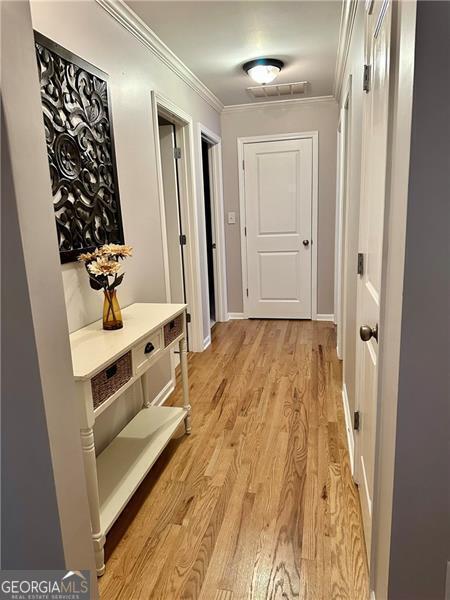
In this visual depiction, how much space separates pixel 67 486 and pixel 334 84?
13.0 feet

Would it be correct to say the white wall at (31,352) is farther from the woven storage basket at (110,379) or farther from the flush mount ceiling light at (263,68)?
the flush mount ceiling light at (263,68)

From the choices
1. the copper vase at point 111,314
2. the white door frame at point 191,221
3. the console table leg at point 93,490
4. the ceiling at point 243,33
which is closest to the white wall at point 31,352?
the console table leg at point 93,490

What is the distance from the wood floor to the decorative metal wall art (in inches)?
48.4

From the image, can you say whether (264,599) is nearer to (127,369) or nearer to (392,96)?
(127,369)

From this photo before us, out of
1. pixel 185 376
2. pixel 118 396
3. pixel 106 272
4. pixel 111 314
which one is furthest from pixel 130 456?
pixel 106 272

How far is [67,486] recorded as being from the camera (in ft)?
3.40

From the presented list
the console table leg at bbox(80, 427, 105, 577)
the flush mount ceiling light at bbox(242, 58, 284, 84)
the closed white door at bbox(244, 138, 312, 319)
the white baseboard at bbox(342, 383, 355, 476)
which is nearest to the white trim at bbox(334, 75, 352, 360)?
the white baseboard at bbox(342, 383, 355, 476)

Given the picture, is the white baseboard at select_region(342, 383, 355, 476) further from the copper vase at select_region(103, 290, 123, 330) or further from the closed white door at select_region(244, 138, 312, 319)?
the closed white door at select_region(244, 138, 312, 319)

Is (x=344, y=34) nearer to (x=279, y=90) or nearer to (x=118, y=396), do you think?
(x=279, y=90)

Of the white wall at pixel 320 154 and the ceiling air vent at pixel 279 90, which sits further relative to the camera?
the white wall at pixel 320 154

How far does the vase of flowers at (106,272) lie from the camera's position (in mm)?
1751

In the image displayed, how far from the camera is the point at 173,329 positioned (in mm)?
2188

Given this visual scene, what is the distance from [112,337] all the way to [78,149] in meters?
0.89

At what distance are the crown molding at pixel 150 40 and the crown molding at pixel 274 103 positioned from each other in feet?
2.46
